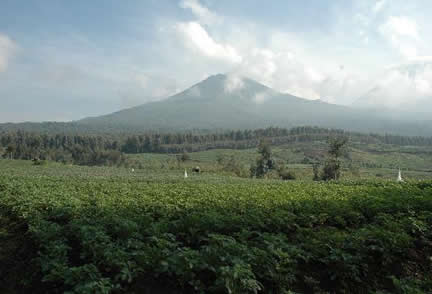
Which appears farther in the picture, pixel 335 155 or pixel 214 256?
pixel 335 155

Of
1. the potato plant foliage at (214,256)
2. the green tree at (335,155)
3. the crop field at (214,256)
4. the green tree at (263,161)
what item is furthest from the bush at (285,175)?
the potato plant foliage at (214,256)

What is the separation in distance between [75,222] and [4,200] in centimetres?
715

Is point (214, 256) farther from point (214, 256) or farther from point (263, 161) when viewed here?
point (263, 161)

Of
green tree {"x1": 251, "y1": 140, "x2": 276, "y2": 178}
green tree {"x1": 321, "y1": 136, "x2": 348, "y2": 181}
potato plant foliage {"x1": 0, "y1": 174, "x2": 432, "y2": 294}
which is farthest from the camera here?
green tree {"x1": 251, "y1": 140, "x2": 276, "y2": 178}

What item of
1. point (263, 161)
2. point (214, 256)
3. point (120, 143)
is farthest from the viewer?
point (120, 143)

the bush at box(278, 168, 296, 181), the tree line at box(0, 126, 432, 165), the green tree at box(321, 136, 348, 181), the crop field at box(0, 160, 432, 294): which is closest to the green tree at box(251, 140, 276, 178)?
the bush at box(278, 168, 296, 181)

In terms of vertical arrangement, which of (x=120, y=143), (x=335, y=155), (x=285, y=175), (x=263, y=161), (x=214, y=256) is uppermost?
(x=214, y=256)

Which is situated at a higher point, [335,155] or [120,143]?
[335,155]

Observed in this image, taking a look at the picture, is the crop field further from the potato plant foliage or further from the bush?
the bush

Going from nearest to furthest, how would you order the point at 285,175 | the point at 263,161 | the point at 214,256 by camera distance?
the point at 214,256, the point at 285,175, the point at 263,161

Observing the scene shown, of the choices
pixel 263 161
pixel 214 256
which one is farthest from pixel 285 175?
pixel 214 256

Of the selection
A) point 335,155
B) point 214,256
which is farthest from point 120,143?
point 214,256

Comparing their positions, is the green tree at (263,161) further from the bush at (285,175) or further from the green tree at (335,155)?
the green tree at (335,155)

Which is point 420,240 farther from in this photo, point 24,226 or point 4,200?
point 4,200
